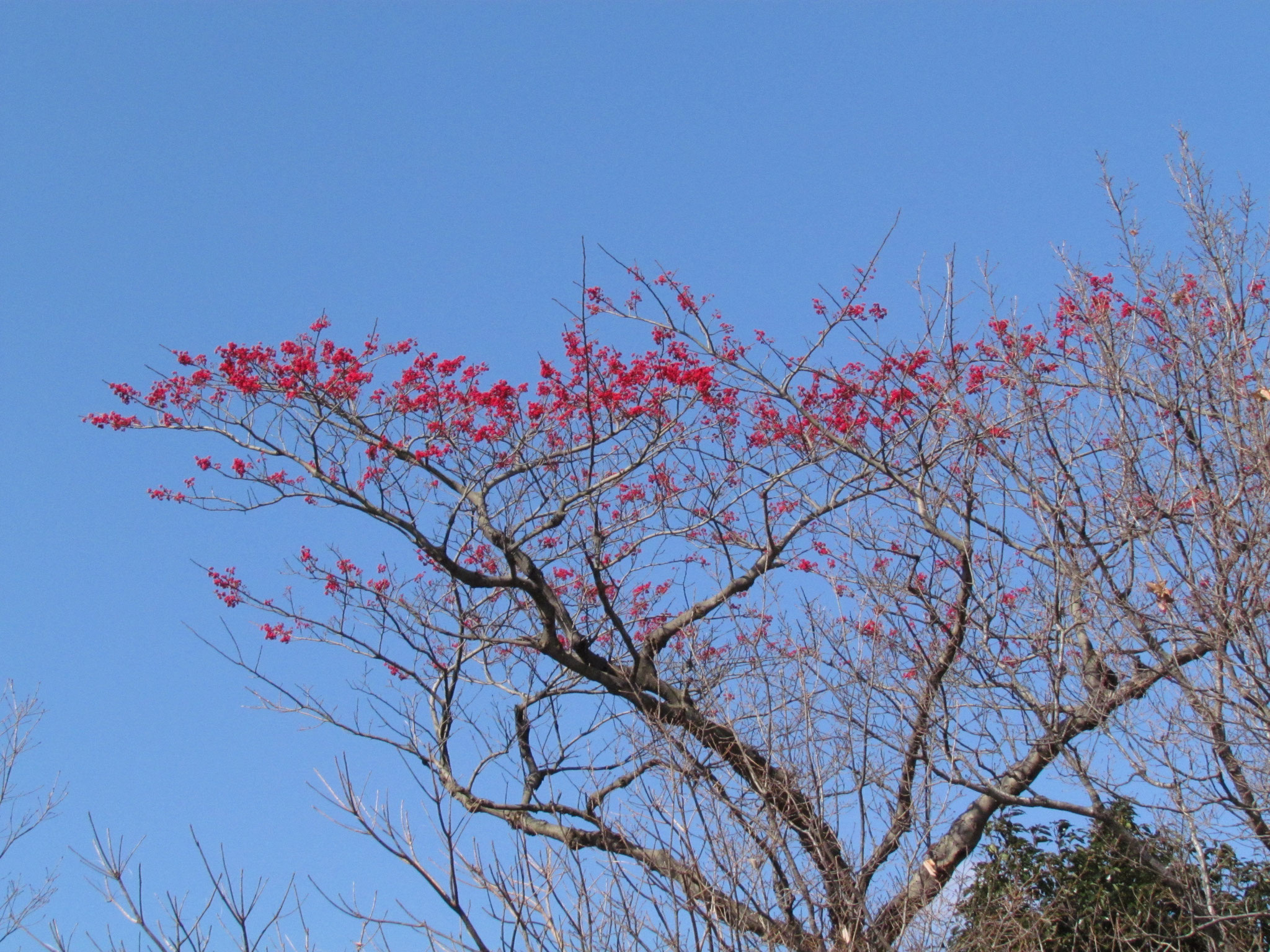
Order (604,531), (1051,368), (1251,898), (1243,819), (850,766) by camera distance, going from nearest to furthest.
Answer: (850,766) → (1243,819) → (1251,898) → (1051,368) → (604,531)

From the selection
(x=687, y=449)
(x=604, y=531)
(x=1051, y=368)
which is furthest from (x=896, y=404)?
(x=604, y=531)

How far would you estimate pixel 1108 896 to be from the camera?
19.6 feet

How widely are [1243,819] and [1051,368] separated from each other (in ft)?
8.56

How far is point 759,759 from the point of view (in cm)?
503

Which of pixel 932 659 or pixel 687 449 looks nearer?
pixel 932 659

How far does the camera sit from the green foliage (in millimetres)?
5379

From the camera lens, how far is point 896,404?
6.86m

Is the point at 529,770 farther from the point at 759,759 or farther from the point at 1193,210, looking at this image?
the point at 1193,210

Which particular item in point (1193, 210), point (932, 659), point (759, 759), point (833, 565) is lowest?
point (759, 759)

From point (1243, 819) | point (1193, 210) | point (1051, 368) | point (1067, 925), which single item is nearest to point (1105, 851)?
point (1067, 925)

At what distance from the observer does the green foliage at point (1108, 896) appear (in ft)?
17.6

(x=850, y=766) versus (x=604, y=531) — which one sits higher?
(x=604, y=531)

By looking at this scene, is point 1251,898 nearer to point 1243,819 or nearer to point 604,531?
point 1243,819

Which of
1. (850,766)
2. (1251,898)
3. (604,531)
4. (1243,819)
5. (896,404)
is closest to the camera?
(850,766)
